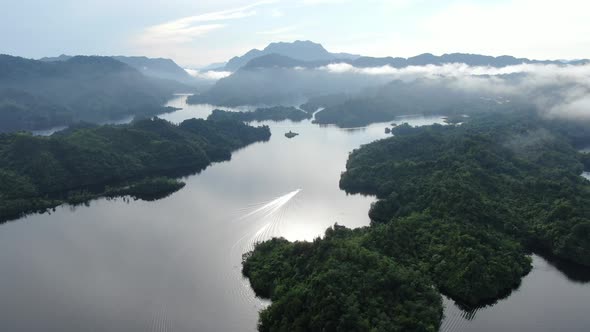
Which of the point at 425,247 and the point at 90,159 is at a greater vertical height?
the point at 90,159

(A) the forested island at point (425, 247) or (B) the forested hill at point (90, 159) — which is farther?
(B) the forested hill at point (90, 159)

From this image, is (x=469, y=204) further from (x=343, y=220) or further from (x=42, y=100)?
(x=42, y=100)

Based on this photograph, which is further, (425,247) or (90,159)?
(90,159)

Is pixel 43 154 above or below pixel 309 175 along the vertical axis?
above

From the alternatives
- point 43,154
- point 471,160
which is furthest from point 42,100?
point 471,160
